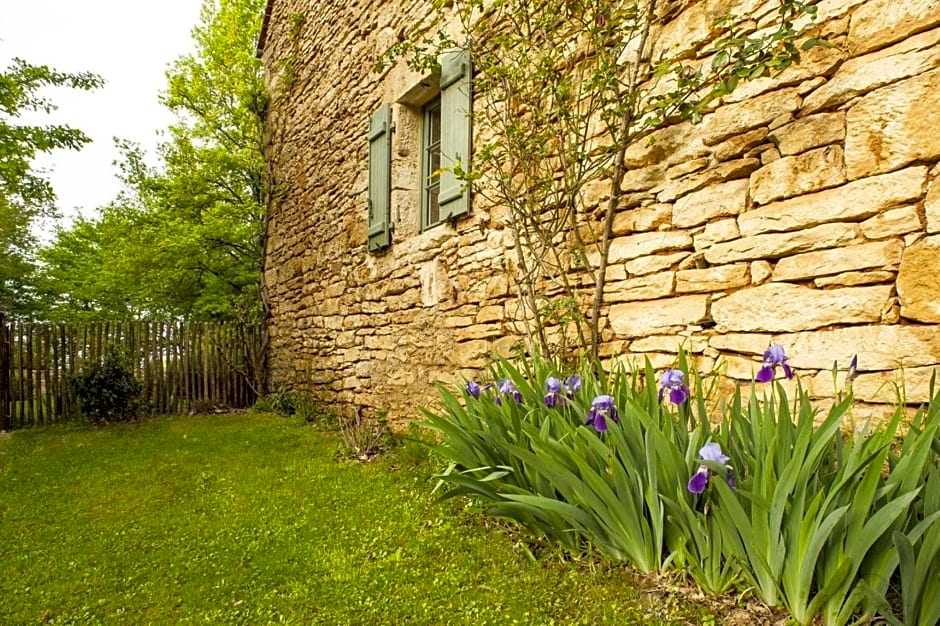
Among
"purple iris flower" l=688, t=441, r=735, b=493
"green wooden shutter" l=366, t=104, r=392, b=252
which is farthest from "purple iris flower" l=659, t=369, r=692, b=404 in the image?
"green wooden shutter" l=366, t=104, r=392, b=252

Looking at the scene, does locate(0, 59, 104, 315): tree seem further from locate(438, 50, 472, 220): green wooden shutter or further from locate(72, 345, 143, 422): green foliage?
locate(438, 50, 472, 220): green wooden shutter

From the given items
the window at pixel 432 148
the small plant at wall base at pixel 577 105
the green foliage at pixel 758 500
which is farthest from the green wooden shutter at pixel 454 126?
the green foliage at pixel 758 500

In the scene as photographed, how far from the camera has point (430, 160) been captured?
488 centimetres

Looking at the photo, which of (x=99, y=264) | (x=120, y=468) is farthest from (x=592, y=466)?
(x=99, y=264)

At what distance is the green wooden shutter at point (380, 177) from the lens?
4.96 meters

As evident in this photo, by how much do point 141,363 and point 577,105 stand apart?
680 centimetres

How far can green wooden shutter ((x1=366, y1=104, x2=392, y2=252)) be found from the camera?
4965mm

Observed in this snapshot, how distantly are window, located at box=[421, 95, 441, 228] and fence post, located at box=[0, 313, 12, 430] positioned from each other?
18.1 feet

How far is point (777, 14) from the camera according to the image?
224 centimetres

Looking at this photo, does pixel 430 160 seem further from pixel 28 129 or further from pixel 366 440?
pixel 28 129

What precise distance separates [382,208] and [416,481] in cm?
265

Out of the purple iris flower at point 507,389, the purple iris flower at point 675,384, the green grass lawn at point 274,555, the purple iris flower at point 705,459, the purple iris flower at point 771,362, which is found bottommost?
the green grass lawn at point 274,555

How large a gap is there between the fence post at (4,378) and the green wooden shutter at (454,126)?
5.93 meters

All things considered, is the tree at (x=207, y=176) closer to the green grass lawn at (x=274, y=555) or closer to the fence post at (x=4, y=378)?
the fence post at (x=4, y=378)
